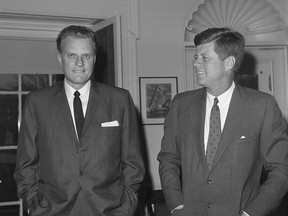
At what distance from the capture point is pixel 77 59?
2420mm

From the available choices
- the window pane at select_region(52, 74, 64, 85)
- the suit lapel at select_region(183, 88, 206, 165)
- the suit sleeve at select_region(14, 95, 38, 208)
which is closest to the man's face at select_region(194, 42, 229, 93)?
the suit lapel at select_region(183, 88, 206, 165)

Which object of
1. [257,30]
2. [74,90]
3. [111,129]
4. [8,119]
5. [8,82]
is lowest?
[111,129]

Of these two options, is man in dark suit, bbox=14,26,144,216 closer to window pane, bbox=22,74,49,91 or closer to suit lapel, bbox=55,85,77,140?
suit lapel, bbox=55,85,77,140

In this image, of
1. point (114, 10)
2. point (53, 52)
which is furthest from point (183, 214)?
point (53, 52)

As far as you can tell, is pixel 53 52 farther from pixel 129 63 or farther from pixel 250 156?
pixel 250 156

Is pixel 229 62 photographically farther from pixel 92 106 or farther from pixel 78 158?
pixel 78 158

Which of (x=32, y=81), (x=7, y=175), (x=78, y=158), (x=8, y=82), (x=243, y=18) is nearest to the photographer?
(x=78, y=158)

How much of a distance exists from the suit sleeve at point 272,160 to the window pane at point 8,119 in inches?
162

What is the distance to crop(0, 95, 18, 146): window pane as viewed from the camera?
573 centimetres

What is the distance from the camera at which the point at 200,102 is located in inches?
102

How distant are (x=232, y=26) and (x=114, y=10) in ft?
4.83

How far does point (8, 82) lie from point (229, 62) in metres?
3.97

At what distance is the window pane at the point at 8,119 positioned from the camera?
573 cm

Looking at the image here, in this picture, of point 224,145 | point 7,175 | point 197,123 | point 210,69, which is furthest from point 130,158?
point 7,175
